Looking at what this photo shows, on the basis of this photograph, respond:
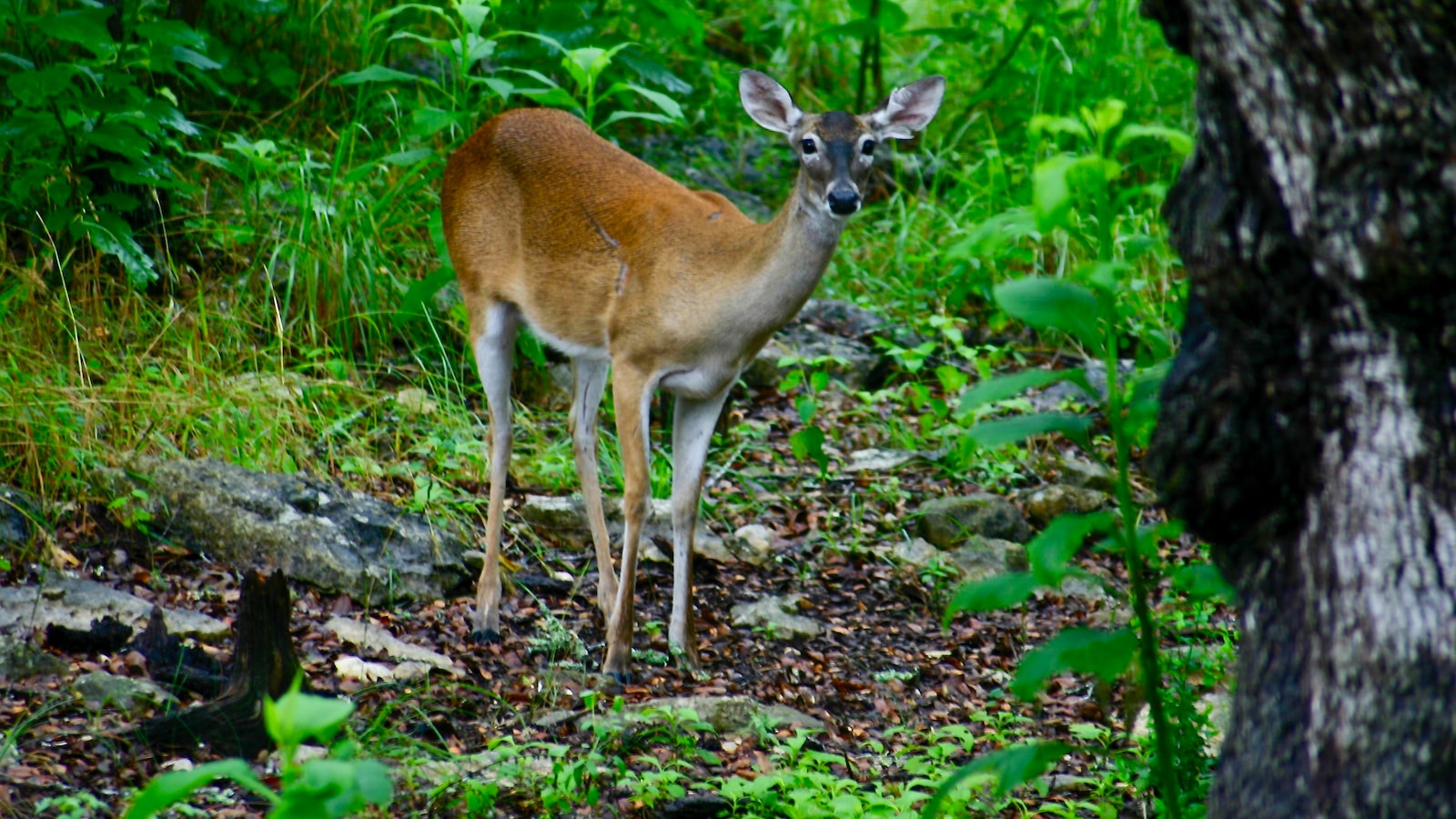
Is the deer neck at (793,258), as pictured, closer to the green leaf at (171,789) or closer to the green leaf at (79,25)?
the green leaf at (79,25)

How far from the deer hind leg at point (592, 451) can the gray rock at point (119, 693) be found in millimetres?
1742

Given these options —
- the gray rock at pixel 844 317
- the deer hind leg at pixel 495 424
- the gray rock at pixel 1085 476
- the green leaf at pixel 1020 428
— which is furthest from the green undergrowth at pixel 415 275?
the green leaf at pixel 1020 428

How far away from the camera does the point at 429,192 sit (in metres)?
7.38

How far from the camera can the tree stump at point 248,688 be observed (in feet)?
11.7

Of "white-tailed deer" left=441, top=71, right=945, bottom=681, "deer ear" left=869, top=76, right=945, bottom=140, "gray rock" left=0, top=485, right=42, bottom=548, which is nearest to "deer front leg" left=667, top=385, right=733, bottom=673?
"white-tailed deer" left=441, top=71, right=945, bottom=681

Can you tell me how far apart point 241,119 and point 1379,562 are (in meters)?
6.98

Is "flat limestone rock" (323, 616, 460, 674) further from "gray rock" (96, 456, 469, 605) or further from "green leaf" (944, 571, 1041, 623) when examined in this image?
"green leaf" (944, 571, 1041, 623)

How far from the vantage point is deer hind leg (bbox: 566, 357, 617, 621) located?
5320 mm

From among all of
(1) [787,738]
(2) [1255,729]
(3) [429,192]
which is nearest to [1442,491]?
(2) [1255,729]

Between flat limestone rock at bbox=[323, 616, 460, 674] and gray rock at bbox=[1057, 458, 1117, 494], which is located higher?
gray rock at bbox=[1057, 458, 1117, 494]

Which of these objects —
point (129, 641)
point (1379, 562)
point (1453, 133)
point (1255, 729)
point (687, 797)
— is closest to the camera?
point (1453, 133)

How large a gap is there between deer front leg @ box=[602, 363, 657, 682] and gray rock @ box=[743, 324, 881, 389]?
8.19ft

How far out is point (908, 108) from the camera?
5340 millimetres

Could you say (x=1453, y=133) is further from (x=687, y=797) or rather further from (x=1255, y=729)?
(x=687, y=797)
